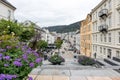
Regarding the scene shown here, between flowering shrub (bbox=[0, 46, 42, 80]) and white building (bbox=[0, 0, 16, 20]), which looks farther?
white building (bbox=[0, 0, 16, 20])

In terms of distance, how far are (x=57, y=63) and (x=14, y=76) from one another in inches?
449

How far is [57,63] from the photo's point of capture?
15.7m

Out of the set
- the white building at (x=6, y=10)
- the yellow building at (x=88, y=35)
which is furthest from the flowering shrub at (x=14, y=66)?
the yellow building at (x=88, y=35)

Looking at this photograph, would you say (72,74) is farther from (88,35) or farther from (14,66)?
(88,35)

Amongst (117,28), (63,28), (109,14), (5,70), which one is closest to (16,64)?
(5,70)

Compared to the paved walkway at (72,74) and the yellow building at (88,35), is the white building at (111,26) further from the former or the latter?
the paved walkway at (72,74)

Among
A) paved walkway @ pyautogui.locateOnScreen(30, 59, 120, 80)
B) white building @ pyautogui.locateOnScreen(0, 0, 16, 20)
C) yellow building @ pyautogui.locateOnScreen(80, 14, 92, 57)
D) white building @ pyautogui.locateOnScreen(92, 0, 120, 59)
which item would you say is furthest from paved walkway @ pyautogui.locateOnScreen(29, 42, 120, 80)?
yellow building @ pyautogui.locateOnScreen(80, 14, 92, 57)

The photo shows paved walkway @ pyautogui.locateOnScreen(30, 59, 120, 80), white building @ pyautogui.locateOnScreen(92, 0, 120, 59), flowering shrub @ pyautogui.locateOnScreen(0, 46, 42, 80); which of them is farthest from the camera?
white building @ pyautogui.locateOnScreen(92, 0, 120, 59)

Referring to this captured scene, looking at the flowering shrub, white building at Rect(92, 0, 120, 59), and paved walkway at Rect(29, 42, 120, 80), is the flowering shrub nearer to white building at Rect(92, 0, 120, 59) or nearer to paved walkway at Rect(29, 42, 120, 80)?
paved walkway at Rect(29, 42, 120, 80)

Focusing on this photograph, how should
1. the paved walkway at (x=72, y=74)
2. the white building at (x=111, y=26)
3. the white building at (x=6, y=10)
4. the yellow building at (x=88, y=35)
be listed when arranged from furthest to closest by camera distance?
the yellow building at (x=88, y=35)
the white building at (x=6, y=10)
the white building at (x=111, y=26)
the paved walkway at (x=72, y=74)

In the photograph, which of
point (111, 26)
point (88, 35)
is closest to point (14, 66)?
point (111, 26)

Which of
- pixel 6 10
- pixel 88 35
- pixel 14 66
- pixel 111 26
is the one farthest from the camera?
pixel 88 35

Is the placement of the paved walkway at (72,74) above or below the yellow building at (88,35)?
below

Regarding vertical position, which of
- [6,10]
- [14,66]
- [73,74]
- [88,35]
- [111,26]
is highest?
[6,10]
